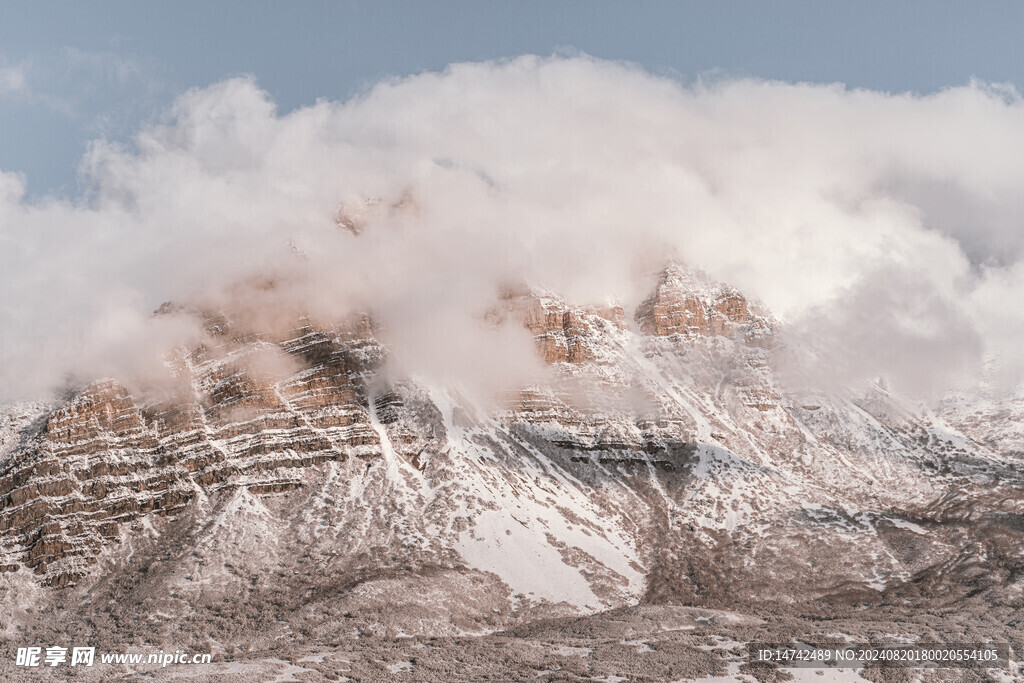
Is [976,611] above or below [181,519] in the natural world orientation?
below

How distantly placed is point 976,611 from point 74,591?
15424 cm

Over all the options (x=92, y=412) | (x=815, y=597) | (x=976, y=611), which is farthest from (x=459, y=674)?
(x=92, y=412)

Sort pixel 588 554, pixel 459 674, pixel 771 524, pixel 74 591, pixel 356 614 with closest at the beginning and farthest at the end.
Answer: pixel 459 674, pixel 356 614, pixel 74 591, pixel 588 554, pixel 771 524

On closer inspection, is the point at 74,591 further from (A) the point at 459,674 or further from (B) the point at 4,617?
(A) the point at 459,674

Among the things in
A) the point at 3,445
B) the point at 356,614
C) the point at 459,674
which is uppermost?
the point at 3,445

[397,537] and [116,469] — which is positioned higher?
[116,469]

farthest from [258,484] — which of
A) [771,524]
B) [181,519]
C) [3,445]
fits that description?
[771,524]

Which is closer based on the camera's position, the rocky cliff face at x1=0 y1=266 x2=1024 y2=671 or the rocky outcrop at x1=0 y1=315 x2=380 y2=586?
the rocky cliff face at x1=0 y1=266 x2=1024 y2=671

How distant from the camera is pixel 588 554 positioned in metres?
174

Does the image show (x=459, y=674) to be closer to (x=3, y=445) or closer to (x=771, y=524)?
(x=771, y=524)

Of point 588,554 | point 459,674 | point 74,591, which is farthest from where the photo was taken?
point 588,554

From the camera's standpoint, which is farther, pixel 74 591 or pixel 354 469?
pixel 354 469

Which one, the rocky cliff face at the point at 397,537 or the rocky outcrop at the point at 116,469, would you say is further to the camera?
the rocky outcrop at the point at 116,469

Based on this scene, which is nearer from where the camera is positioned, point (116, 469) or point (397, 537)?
point (397, 537)
